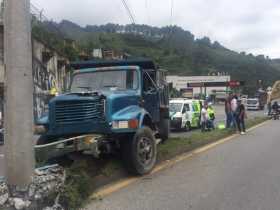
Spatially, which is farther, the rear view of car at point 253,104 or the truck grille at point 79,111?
the rear view of car at point 253,104

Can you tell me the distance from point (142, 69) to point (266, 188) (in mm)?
4160

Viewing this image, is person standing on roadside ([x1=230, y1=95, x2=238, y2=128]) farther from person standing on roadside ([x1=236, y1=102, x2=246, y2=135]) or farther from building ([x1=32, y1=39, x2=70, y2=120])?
building ([x1=32, y1=39, x2=70, y2=120])

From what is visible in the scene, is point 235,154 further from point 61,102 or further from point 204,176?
point 61,102

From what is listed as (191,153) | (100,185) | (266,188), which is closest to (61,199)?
(100,185)

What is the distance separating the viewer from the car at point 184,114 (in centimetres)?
2626

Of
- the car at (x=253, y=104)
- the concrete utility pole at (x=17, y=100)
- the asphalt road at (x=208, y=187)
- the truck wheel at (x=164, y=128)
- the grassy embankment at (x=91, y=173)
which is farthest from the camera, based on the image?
the car at (x=253, y=104)

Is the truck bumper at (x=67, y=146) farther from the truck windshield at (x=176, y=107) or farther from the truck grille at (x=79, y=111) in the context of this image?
the truck windshield at (x=176, y=107)

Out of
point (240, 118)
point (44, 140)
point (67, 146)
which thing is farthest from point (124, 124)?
point (240, 118)

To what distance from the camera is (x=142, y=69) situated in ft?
38.0

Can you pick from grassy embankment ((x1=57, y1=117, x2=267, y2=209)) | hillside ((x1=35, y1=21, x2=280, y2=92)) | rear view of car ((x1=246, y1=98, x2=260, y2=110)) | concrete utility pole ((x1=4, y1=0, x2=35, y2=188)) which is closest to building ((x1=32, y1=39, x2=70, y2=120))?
hillside ((x1=35, y1=21, x2=280, y2=92))

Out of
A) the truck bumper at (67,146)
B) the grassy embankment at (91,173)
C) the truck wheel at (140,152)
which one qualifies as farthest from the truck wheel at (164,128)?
the truck bumper at (67,146)

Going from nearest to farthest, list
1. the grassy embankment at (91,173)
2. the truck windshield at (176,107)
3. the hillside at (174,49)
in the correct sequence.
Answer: the grassy embankment at (91,173)
the hillside at (174,49)
the truck windshield at (176,107)

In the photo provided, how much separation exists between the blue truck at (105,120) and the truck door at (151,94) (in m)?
0.13

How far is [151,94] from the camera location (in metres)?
11.8
